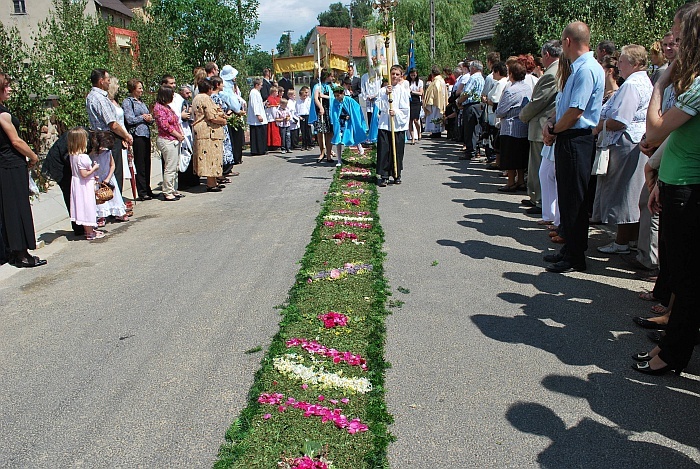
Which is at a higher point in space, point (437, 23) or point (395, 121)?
point (437, 23)

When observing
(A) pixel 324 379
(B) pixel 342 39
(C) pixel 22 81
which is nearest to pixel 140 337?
(A) pixel 324 379

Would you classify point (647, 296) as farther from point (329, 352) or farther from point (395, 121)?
point (395, 121)

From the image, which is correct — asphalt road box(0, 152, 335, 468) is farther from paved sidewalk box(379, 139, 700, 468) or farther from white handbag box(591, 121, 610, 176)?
white handbag box(591, 121, 610, 176)

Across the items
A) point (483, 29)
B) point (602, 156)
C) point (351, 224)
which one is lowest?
point (351, 224)

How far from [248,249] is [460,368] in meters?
3.89

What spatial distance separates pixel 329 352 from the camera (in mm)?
4410

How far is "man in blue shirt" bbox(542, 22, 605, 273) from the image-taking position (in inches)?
227

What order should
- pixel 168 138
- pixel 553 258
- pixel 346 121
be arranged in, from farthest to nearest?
pixel 346 121 < pixel 168 138 < pixel 553 258

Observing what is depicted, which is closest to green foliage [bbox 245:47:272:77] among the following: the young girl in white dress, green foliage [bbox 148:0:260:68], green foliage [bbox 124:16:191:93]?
green foliage [bbox 148:0:260:68]

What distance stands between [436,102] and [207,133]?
987 cm

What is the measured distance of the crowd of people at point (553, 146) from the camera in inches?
151

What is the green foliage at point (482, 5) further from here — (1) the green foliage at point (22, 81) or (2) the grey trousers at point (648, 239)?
(2) the grey trousers at point (648, 239)

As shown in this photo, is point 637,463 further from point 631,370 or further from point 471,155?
point 471,155

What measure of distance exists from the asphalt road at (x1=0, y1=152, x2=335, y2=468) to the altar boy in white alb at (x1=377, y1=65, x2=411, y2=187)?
270 cm
